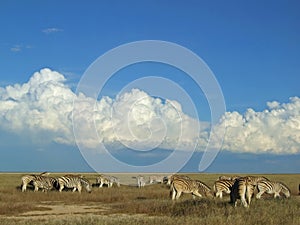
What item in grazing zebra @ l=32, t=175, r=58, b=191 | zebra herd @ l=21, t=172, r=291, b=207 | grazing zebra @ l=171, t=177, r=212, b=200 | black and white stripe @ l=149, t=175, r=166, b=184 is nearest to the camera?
zebra herd @ l=21, t=172, r=291, b=207

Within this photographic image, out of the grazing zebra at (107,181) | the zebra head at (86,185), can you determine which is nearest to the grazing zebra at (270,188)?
the zebra head at (86,185)

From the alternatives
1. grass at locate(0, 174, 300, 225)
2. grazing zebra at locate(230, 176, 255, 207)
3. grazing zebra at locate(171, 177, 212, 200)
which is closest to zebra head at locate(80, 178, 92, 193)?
grass at locate(0, 174, 300, 225)

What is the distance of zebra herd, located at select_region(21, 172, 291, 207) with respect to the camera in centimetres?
2152

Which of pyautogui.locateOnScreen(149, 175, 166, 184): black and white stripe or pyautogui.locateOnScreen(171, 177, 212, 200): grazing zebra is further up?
pyautogui.locateOnScreen(149, 175, 166, 184): black and white stripe

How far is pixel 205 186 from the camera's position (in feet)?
93.2

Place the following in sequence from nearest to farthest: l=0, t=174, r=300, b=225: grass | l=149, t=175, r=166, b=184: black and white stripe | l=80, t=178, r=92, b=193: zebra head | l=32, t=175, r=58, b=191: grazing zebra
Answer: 1. l=0, t=174, r=300, b=225: grass
2. l=32, t=175, r=58, b=191: grazing zebra
3. l=80, t=178, r=92, b=193: zebra head
4. l=149, t=175, r=166, b=184: black and white stripe

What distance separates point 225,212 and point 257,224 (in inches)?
109

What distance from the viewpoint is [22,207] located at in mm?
24141

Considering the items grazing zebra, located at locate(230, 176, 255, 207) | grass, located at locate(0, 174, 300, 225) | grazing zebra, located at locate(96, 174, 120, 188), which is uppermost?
grazing zebra, located at locate(96, 174, 120, 188)

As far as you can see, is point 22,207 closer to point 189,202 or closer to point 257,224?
point 189,202

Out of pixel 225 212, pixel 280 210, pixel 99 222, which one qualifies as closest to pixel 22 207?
pixel 99 222

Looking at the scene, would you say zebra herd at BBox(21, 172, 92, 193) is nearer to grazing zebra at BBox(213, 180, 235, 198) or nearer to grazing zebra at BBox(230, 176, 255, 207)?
grazing zebra at BBox(213, 180, 235, 198)

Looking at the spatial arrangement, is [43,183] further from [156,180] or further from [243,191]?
[243,191]

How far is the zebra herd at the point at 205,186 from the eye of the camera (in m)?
21.5
